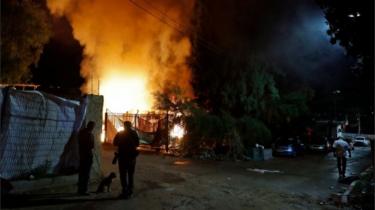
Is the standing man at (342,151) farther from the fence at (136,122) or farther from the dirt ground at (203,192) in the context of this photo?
the fence at (136,122)

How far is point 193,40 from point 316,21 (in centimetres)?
941

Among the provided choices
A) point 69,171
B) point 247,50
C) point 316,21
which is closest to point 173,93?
point 247,50

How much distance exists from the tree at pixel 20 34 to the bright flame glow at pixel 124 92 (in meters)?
6.72

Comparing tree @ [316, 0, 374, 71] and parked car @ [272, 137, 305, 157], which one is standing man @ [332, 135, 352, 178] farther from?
parked car @ [272, 137, 305, 157]

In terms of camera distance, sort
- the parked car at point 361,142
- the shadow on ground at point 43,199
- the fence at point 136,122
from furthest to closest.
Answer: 1. the parked car at point 361,142
2. the fence at point 136,122
3. the shadow on ground at point 43,199

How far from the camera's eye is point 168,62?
92.6 feet

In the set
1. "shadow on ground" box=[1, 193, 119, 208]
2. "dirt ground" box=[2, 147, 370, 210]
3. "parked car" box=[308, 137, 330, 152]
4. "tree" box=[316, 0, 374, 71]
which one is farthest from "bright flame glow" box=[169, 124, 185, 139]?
"parked car" box=[308, 137, 330, 152]

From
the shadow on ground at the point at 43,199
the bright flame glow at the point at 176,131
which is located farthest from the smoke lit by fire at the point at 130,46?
the shadow on ground at the point at 43,199

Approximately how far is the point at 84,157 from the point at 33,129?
1319 millimetres

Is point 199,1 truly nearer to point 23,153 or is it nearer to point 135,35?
point 135,35

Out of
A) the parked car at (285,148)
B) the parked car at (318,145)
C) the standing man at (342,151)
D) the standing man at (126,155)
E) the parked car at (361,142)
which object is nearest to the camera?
the standing man at (126,155)

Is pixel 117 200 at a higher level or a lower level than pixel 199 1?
lower

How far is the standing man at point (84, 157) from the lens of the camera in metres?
9.09

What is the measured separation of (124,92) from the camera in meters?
29.1
